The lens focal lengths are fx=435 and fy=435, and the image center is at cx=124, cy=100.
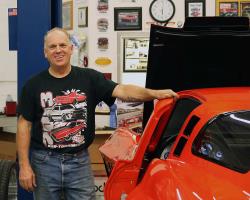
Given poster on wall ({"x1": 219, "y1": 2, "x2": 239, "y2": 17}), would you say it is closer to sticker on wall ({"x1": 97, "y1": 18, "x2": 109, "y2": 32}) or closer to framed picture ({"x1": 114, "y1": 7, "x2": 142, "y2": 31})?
framed picture ({"x1": 114, "y1": 7, "x2": 142, "y2": 31})

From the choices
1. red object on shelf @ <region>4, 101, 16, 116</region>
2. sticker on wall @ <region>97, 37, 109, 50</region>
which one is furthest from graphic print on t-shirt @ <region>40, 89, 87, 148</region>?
sticker on wall @ <region>97, 37, 109, 50</region>

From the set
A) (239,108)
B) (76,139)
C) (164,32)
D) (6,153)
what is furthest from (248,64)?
(6,153)

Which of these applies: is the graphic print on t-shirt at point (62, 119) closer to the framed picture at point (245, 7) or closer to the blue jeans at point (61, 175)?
the blue jeans at point (61, 175)

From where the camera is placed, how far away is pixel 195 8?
596 centimetres

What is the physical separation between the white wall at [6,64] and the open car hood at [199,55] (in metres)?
3.65

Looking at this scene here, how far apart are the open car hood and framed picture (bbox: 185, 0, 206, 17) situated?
295cm

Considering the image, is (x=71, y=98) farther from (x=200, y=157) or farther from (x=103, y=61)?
(x=103, y=61)

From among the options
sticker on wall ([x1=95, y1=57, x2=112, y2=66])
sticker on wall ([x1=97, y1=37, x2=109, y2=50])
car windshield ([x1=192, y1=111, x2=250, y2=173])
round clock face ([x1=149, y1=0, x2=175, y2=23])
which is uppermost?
round clock face ([x1=149, y1=0, x2=175, y2=23])

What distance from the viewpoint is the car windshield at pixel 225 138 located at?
1.97 m

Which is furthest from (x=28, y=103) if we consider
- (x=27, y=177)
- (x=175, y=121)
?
(x=175, y=121)

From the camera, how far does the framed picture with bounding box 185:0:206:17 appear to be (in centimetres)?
595

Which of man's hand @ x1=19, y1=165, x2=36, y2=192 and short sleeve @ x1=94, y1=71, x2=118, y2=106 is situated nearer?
man's hand @ x1=19, y1=165, x2=36, y2=192

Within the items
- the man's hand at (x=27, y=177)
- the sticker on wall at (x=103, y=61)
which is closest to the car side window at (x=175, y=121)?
the man's hand at (x=27, y=177)

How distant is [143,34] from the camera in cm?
604
